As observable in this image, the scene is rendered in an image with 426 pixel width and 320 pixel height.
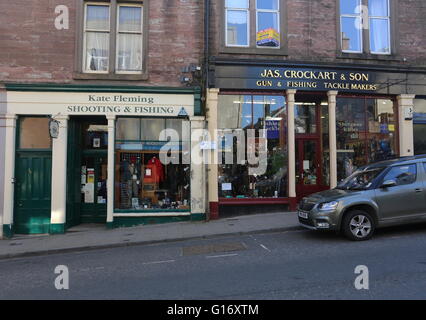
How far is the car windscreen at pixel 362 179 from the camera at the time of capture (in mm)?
8328

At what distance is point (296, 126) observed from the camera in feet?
41.3

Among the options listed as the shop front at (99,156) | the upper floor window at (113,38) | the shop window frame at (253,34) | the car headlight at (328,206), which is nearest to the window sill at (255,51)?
the shop window frame at (253,34)

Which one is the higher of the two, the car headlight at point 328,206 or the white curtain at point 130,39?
the white curtain at point 130,39

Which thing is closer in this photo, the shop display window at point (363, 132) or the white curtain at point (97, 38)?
the white curtain at point (97, 38)

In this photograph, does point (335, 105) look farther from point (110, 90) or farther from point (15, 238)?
point (15, 238)

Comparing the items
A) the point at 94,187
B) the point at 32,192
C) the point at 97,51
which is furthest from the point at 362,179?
the point at 32,192

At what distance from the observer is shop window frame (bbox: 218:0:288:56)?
39.8 ft

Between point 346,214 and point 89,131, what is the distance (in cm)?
901

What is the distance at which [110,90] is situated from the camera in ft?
37.5

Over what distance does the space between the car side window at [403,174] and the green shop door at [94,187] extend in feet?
29.7

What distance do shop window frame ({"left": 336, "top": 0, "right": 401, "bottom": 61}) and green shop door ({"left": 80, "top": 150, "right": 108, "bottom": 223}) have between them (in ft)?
30.9

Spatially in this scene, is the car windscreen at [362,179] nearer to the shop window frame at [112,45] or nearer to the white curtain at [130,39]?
the shop window frame at [112,45]

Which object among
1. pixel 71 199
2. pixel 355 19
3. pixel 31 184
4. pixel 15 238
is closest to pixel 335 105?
pixel 355 19

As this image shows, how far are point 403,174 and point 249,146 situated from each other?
5.07m
